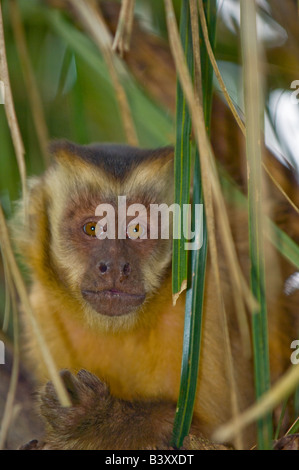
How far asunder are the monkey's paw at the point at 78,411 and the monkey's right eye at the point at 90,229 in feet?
2.31

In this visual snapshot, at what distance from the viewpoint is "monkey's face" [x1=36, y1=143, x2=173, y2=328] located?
2.69m

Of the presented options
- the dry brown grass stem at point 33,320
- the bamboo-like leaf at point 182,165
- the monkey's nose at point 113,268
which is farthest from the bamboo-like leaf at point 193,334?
the monkey's nose at point 113,268

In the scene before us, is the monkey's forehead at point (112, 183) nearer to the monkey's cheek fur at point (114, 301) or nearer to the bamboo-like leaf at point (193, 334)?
the monkey's cheek fur at point (114, 301)

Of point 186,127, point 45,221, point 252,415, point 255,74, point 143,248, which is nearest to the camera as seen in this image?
point 252,415

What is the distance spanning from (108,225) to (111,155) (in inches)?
16.8

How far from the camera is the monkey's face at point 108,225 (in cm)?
269

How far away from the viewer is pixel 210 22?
1.98m

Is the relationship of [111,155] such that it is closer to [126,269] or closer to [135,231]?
[135,231]

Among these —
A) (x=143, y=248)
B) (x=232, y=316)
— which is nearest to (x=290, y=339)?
(x=232, y=316)

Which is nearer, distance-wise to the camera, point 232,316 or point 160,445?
point 160,445

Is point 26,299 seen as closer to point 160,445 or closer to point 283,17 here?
point 160,445

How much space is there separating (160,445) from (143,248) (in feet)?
3.06

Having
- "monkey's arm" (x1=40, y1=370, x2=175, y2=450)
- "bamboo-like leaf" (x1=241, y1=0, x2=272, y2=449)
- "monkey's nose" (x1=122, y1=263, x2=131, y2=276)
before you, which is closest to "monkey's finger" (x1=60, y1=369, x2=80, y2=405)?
"monkey's arm" (x1=40, y1=370, x2=175, y2=450)

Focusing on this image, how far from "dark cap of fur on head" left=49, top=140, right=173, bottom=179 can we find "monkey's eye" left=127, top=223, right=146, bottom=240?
29cm
